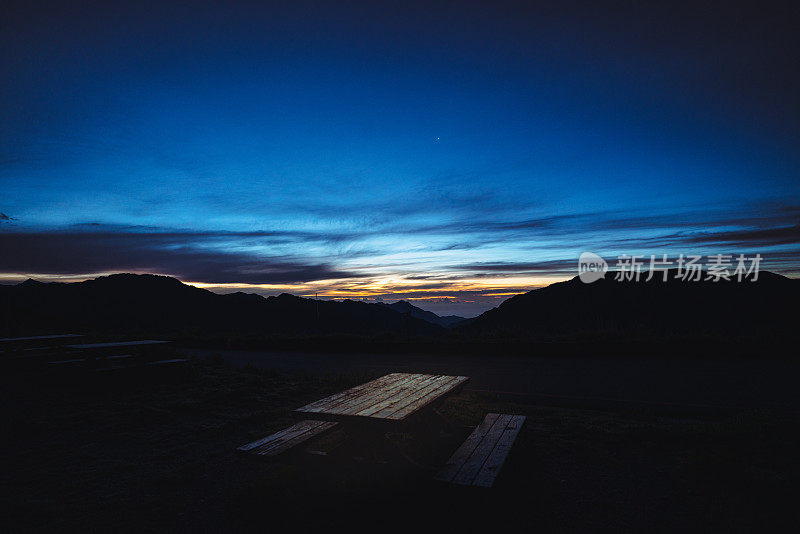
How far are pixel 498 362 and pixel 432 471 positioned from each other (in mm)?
7372

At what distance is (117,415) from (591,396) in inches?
281

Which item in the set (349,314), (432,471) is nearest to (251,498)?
(432,471)

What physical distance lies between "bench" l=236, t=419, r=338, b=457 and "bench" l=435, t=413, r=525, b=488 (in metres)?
1.30

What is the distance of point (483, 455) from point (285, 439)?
1.72 meters

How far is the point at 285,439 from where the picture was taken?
3.76m

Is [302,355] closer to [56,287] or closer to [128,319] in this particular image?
[128,319]

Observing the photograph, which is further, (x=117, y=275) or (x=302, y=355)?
(x=117, y=275)

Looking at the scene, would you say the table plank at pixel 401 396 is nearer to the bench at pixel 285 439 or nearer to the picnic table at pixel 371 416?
the picnic table at pixel 371 416

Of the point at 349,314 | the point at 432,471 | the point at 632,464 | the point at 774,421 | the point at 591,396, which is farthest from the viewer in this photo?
the point at 349,314

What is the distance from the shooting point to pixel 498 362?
10680mm

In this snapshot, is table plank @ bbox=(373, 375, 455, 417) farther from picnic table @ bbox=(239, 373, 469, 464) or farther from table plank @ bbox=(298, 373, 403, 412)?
table plank @ bbox=(298, 373, 403, 412)

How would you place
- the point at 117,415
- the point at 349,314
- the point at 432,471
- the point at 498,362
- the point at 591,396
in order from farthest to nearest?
the point at 349,314 → the point at 498,362 → the point at 591,396 → the point at 117,415 → the point at 432,471

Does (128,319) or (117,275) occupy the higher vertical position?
(117,275)

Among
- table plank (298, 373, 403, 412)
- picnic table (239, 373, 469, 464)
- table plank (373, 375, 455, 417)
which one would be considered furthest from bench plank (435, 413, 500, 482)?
table plank (298, 373, 403, 412)
